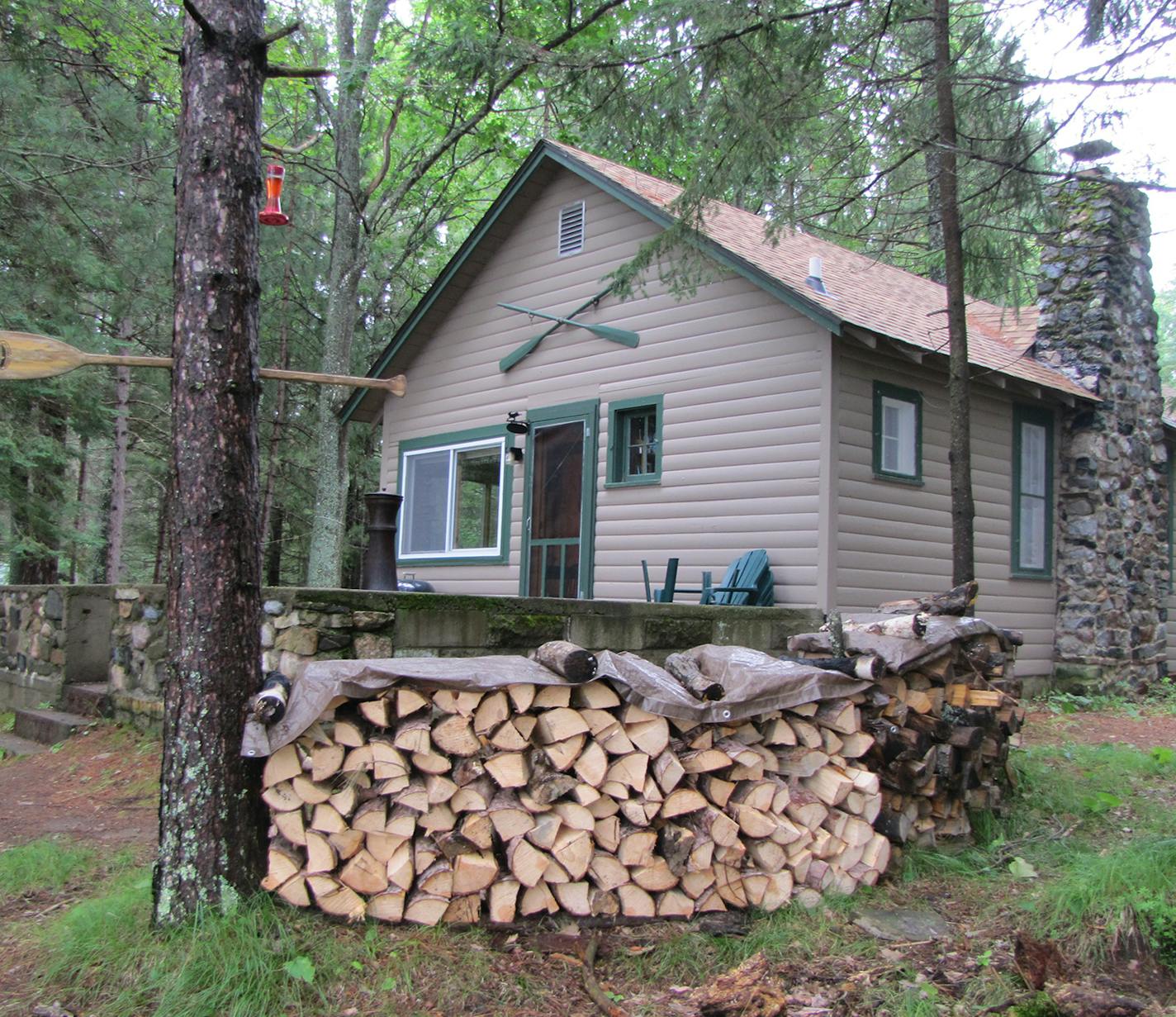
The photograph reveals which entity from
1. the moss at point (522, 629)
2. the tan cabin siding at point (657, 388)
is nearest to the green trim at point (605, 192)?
the tan cabin siding at point (657, 388)

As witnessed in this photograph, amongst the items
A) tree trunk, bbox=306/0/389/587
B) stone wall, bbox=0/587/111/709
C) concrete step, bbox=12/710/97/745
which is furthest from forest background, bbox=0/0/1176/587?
concrete step, bbox=12/710/97/745

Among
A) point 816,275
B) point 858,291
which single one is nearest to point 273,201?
point 816,275

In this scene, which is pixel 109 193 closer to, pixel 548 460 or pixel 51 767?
pixel 548 460

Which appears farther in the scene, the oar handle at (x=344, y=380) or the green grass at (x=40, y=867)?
the green grass at (x=40, y=867)

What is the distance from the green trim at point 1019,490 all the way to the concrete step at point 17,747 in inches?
325

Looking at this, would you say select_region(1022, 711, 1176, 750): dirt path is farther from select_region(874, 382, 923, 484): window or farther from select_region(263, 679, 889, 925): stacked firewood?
select_region(263, 679, 889, 925): stacked firewood

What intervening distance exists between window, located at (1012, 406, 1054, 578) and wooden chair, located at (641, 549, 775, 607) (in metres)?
3.07

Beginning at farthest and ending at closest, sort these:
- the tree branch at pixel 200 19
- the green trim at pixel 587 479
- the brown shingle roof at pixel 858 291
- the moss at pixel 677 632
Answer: the green trim at pixel 587 479
the brown shingle roof at pixel 858 291
the moss at pixel 677 632
the tree branch at pixel 200 19

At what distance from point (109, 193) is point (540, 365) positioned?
18.9ft

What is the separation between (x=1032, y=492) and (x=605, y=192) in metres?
5.06

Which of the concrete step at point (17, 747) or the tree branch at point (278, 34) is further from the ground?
the tree branch at point (278, 34)

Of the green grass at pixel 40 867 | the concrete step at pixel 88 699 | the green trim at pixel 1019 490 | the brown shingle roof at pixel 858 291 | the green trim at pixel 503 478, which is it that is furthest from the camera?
the green trim at pixel 503 478

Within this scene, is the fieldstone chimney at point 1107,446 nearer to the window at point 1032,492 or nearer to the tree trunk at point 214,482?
the window at point 1032,492

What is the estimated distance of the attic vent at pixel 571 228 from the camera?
396 inches
